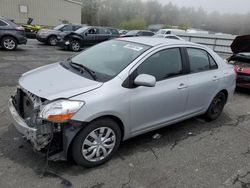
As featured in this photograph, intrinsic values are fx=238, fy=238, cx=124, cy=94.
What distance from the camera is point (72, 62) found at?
12.0ft

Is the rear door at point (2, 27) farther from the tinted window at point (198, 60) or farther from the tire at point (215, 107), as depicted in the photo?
the tire at point (215, 107)

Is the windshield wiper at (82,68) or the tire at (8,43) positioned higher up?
the windshield wiper at (82,68)

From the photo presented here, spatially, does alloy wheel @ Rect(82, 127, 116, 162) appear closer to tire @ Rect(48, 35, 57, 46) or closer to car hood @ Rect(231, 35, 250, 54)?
car hood @ Rect(231, 35, 250, 54)

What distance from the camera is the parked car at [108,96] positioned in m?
2.65

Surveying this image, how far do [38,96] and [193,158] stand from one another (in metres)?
2.23

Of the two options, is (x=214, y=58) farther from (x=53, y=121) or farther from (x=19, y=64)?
(x=19, y=64)

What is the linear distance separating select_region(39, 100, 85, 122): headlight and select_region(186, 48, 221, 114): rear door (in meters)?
2.01

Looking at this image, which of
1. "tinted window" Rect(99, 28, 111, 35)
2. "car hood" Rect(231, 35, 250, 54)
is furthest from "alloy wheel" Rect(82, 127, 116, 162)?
"tinted window" Rect(99, 28, 111, 35)

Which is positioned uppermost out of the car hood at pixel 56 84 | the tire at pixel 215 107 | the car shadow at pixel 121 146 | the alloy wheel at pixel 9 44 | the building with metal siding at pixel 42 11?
the building with metal siding at pixel 42 11

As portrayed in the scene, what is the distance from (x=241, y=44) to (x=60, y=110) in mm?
6700

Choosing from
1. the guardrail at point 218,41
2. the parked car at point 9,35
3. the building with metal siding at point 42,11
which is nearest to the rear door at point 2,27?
the parked car at point 9,35

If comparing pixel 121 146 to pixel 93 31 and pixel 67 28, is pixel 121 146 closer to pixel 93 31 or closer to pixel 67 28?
pixel 93 31

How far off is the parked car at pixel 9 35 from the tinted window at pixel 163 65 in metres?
9.56

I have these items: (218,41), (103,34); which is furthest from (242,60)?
(218,41)
